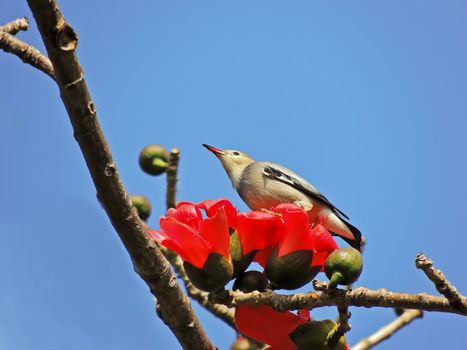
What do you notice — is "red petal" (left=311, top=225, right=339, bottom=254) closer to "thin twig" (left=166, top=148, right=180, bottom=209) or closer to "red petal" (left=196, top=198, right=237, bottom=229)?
"red petal" (left=196, top=198, right=237, bottom=229)

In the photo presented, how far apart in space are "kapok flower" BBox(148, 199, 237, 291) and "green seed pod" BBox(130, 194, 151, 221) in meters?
2.96

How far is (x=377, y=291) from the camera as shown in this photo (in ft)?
9.21

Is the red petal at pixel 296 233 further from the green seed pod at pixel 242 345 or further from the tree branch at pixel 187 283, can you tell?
the green seed pod at pixel 242 345

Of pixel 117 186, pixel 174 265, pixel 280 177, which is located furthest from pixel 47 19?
pixel 280 177

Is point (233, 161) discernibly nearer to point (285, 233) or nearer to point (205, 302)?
point (205, 302)

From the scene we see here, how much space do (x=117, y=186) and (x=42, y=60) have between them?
1394mm

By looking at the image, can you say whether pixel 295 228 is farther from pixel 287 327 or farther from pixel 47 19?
pixel 47 19

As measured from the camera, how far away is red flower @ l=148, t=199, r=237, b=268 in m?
3.09

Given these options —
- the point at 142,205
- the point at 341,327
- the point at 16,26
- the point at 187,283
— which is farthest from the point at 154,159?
the point at 341,327

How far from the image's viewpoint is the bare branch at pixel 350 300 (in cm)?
270

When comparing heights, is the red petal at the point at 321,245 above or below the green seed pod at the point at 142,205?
below

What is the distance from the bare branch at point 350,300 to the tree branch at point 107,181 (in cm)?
36

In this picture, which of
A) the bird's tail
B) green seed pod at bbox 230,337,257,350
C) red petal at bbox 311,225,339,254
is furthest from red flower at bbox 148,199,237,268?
the bird's tail

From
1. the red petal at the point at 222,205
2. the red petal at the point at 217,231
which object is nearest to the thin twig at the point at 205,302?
the red petal at the point at 222,205
